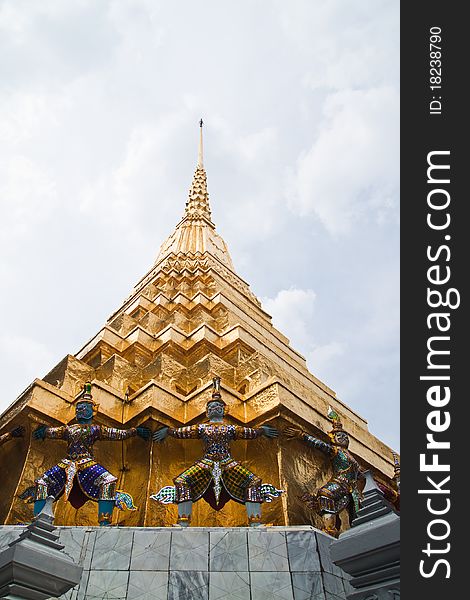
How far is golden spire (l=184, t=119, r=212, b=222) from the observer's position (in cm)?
2763

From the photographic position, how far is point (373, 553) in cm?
524

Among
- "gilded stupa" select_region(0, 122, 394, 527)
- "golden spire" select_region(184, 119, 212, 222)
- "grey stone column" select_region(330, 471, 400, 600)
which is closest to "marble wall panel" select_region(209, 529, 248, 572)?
"gilded stupa" select_region(0, 122, 394, 527)

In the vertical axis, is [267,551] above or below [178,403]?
below

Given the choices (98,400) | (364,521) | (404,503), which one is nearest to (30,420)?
(98,400)

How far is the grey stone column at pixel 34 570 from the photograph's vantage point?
5.26 m

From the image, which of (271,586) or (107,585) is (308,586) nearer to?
(271,586)

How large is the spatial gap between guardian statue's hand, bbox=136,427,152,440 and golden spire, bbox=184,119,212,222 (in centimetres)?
1791

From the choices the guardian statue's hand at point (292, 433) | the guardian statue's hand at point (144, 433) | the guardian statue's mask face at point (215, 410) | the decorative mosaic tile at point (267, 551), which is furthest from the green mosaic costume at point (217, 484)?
the guardian statue's hand at point (144, 433)

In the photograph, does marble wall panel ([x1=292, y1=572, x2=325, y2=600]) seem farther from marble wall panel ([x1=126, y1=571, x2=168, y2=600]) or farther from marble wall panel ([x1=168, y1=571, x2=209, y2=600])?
marble wall panel ([x1=126, y1=571, x2=168, y2=600])

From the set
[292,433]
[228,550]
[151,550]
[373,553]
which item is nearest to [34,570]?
[151,550]

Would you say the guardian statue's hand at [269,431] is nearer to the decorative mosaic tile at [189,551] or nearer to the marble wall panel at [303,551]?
the marble wall panel at [303,551]

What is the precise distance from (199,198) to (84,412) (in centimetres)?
2127

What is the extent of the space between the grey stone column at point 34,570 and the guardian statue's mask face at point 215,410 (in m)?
3.89

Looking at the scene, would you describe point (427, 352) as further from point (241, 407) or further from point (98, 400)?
point (98, 400)
